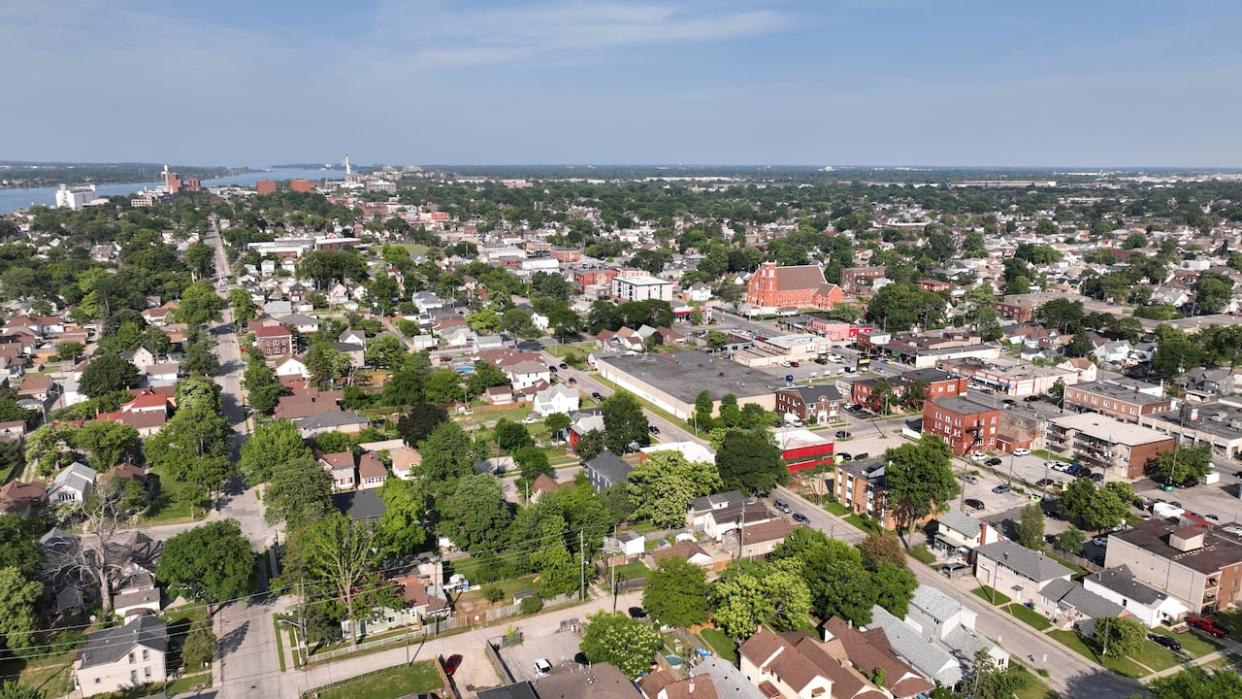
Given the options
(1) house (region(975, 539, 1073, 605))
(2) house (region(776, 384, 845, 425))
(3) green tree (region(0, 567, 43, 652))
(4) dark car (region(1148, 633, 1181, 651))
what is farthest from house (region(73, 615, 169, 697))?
(2) house (region(776, 384, 845, 425))

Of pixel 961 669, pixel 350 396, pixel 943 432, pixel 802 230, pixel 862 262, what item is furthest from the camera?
pixel 802 230

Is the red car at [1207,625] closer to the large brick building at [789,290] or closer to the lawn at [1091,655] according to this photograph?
the lawn at [1091,655]

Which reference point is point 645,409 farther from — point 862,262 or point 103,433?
point 862,262

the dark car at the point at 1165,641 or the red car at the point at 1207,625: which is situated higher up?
the red car at the point at 1207,625

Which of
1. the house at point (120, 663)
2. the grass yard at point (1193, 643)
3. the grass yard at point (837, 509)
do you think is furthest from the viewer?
the grass yard at point (837, 509)

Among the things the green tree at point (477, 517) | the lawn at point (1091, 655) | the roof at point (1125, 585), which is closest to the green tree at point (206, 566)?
the green tree at point (477, 517)

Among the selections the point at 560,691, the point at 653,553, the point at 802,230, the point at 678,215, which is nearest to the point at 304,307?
the point at 653,553

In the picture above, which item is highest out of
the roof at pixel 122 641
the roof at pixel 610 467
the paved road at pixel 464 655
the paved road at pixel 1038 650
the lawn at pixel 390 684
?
the roof at pixel 610 467
